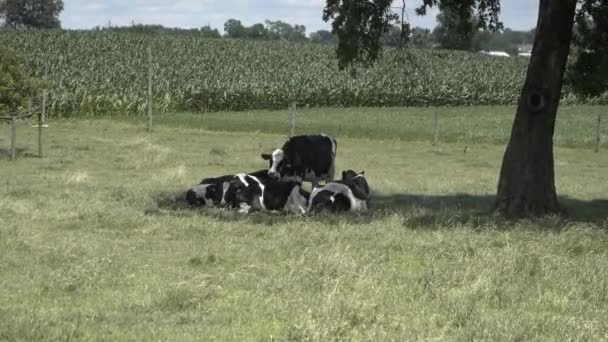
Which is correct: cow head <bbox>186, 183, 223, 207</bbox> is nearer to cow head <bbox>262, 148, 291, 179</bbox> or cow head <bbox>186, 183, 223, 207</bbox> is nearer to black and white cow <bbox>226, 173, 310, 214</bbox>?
black and white cow <bbox>226, 173, 310, 214</bbox>

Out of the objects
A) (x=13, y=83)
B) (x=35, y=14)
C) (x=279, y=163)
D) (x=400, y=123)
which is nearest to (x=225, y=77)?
(x=400, y=123)

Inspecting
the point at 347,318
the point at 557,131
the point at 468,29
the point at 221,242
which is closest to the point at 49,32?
the point at 557,131

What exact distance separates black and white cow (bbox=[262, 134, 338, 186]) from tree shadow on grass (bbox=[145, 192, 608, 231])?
152 cm

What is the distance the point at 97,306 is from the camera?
720 centimetres

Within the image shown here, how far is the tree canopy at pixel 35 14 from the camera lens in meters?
105

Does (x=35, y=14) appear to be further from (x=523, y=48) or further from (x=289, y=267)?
(x=289, y=267)

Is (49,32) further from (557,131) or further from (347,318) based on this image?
(347,318)

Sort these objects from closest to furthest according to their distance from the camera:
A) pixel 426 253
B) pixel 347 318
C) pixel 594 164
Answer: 1. pixel 347 318
2. pixel 426 253
3. pixel 594 164

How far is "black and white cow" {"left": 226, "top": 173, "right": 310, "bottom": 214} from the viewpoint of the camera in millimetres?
14219

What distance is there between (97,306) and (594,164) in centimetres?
2174

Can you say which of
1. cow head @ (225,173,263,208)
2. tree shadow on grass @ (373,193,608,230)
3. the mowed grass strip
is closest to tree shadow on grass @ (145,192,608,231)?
tree shadow on grass @ (373,193,608,230)

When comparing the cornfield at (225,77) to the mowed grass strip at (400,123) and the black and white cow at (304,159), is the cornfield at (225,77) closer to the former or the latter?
the mowed grass strip at (400,123)

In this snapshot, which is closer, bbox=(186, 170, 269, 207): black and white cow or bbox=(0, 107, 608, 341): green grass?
bbox=(0, 107, 608, 341): green grass

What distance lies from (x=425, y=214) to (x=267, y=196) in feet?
9.32
